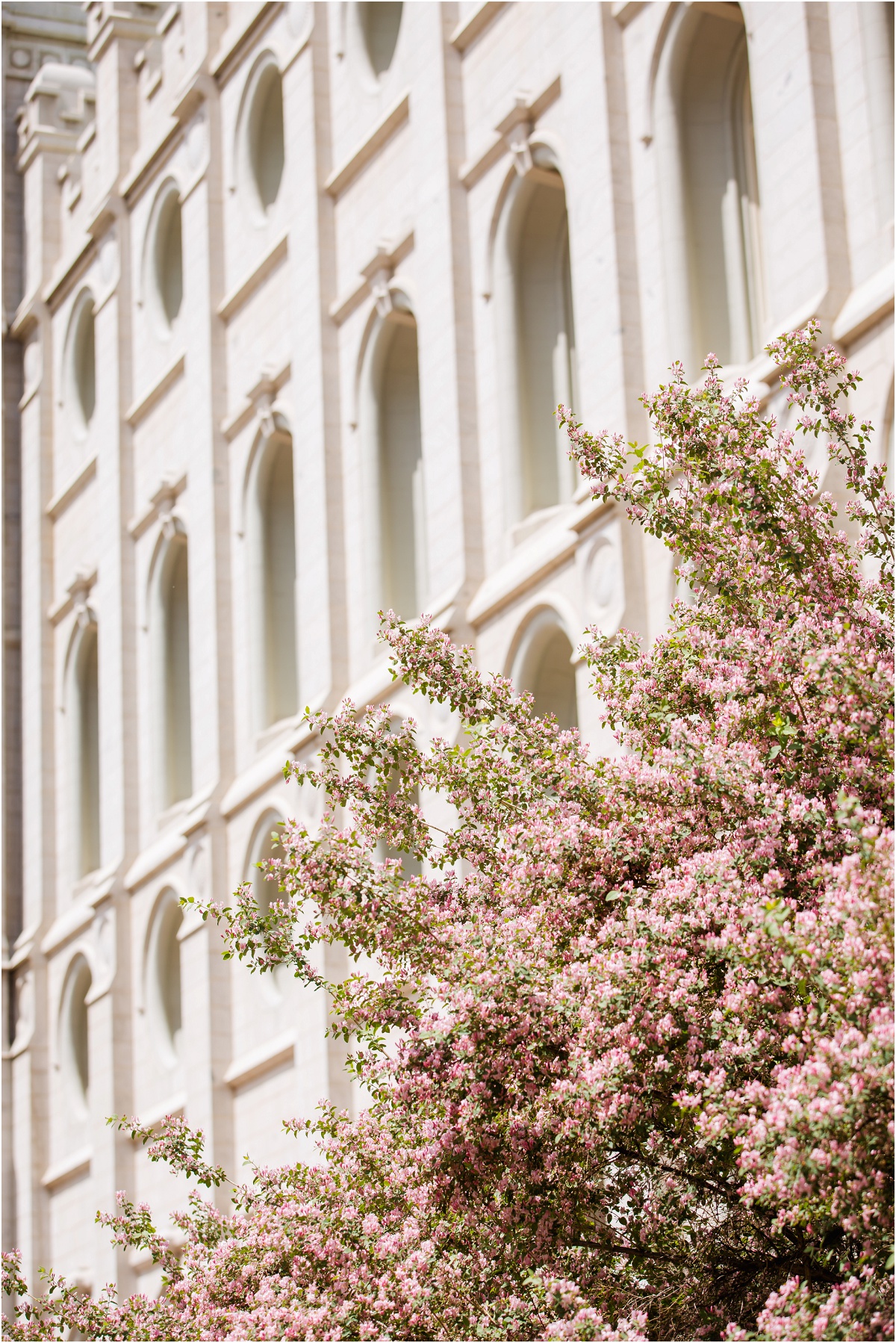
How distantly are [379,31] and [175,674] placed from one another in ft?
30.0

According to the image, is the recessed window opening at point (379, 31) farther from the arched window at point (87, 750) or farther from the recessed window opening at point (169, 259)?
the arched window at point (87, 750)

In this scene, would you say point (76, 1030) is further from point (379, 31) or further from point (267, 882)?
point (379, 31)

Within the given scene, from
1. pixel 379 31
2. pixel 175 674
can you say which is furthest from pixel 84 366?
pixel 379 31

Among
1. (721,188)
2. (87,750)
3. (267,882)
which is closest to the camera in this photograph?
(721,188)

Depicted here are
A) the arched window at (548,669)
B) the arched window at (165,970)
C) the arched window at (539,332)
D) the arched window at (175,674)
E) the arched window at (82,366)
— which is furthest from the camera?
the arched window at (82,366)

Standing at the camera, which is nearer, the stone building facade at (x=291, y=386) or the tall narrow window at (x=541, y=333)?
the stone building facade at (x=291, y=386)

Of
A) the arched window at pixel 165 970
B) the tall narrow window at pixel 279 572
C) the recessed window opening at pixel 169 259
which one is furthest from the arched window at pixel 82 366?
the arched window at pixel 165 970

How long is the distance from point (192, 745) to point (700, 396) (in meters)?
18.4

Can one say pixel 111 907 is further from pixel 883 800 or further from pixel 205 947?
pixel 883 800

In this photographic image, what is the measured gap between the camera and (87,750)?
1287 inches

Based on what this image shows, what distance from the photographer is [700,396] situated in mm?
9156

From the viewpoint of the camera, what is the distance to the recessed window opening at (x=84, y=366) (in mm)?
34125

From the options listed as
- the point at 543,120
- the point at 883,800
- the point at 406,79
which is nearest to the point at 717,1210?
the point at 883,800

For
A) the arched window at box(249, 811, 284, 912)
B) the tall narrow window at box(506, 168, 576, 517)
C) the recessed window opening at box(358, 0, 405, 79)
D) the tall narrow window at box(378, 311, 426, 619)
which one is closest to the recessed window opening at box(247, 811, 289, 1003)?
the arched window at box(249, 811, 284, 912)
